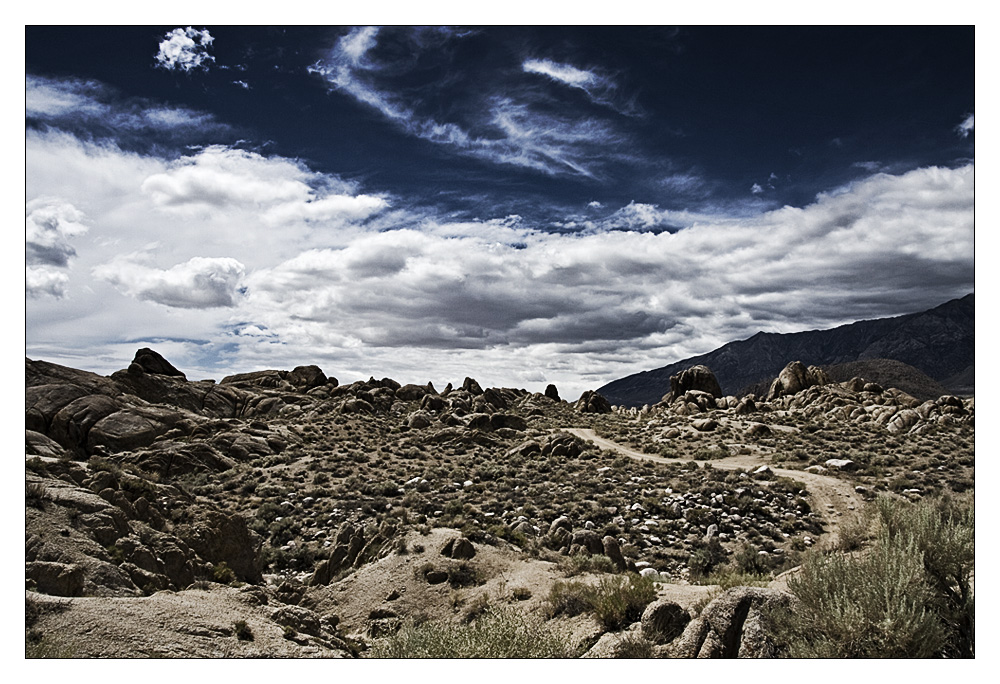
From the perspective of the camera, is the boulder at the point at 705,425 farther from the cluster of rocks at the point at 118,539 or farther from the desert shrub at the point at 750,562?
the cluster of rocks at the point at 118,539

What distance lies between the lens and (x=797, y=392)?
2105cm

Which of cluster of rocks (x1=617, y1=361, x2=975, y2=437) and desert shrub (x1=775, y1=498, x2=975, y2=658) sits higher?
cluster of rocks (x1=617, y1=361, x2=975, y2=437)

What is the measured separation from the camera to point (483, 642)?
5.90 meters

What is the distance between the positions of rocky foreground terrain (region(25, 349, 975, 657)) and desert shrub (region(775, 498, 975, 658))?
0.28 m

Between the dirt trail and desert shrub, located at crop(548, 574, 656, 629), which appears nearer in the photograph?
desert shrub, located at crop(548, 574, 656, 629)

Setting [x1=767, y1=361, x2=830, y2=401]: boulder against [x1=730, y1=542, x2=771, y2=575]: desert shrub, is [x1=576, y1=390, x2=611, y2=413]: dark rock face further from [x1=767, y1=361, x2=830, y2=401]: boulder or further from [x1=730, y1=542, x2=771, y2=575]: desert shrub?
[x1=730, y1=542, x2=771, y2=575]: desert shrub

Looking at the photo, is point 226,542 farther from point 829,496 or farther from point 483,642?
point 829,496

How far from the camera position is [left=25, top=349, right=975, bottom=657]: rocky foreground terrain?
6242mm

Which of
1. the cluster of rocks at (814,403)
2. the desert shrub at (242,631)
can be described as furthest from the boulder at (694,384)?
the desert shrub at (242,631)

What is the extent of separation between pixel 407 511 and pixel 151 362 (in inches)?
248

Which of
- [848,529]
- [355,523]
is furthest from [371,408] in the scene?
[848,529]

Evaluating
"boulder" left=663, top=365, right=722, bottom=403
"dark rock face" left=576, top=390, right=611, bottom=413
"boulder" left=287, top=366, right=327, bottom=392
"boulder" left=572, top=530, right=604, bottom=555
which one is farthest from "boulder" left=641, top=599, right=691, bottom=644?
"boulder" left=663, top=365, right=722, bottom=403

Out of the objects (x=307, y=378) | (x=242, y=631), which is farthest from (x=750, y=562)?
(x=307, y=378)

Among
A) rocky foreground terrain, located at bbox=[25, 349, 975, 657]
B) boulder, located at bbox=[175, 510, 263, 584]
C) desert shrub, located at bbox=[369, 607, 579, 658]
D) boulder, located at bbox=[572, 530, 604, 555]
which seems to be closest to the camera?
desert shrub, located at bbox=[369, 607, 579, 658]
